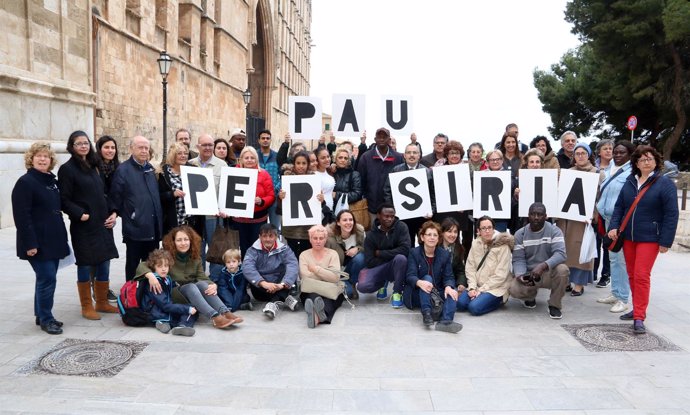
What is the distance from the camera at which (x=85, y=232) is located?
5.78m

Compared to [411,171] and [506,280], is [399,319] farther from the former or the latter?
[411,171]

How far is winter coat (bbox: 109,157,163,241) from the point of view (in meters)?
6.18

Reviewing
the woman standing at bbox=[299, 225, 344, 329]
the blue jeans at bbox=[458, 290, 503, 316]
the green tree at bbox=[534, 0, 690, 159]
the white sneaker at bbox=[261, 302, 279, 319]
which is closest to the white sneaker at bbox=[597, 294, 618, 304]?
the blue jeans at bbox=[458, 290, 503, 316]

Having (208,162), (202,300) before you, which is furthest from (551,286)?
(208,162)

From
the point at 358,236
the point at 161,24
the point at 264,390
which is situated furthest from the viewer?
the point at 161,24

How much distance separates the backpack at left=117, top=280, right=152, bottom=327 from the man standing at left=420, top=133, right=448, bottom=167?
440cm

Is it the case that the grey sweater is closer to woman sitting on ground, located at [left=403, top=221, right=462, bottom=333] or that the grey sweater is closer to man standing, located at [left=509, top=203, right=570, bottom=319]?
man standing, located at [left=509, top=203, right=570, bottom=319]

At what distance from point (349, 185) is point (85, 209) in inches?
131

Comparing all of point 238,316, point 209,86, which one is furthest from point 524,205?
point 209,86

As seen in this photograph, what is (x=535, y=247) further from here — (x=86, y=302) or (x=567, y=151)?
(x=86, y=302)

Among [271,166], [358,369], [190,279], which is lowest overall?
[358,369]

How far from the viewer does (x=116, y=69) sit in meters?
17.4

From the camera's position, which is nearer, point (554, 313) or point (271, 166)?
point (554, 313)

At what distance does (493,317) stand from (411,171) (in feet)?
6.97
